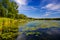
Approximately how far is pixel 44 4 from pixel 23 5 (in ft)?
3.99

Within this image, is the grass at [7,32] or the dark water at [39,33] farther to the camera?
the grass at [7,32]

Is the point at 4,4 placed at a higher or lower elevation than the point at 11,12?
higher

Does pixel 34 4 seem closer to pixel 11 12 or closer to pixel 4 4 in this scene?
pixel 11 12

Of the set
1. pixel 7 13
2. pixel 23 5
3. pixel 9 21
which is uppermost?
pixel 23 5

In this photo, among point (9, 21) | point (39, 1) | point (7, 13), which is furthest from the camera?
point (7, 13)

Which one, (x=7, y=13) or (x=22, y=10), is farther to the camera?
(x=7, y=13)

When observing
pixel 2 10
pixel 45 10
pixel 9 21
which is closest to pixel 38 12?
pixel 45 10

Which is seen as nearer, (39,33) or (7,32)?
(39,33)

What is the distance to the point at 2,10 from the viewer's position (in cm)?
887

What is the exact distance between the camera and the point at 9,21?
709 cm

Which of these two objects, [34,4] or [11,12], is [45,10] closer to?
[34,4]

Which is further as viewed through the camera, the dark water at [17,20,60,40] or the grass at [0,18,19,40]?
the grass at [0,18,19,40]

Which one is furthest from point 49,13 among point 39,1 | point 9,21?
point 9,21

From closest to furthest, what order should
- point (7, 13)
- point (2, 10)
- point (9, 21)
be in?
point (9, 21), point (7, 13), point (2, 10)
